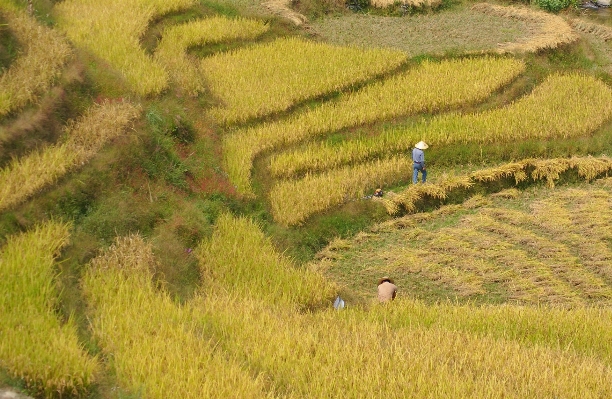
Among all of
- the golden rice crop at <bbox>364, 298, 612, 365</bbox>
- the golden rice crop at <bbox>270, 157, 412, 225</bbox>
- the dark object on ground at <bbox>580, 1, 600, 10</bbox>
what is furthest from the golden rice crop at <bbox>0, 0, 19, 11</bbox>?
the dark object on ground at <bbox>580, 1, 600, 10</bbox>

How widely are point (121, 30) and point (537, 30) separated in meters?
9.57

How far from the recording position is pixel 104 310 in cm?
786

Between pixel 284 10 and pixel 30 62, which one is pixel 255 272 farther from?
pixel 284 10

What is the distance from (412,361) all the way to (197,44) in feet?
31.4

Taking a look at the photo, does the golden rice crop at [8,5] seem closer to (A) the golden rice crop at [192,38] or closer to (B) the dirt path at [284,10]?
(A) the golden rice crop at [192,38]

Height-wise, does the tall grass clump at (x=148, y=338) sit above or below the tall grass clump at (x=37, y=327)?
below

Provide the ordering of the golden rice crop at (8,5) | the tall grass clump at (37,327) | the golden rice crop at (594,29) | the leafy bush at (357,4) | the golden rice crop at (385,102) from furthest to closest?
the leafy bush at (357,4), the golden rice crop at (594,29), the golden rice crop at (385,102), the golden rice crop at (8,5), the tall grass clump at (37,327)

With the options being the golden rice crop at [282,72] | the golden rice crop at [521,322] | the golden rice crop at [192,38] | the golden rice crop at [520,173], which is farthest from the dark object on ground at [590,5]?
the golden rice crop at [521,322]

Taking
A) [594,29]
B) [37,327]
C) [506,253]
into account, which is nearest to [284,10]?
[594,29]

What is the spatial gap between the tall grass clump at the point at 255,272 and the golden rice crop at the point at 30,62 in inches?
114

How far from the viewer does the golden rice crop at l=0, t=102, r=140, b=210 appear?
906 centimetres

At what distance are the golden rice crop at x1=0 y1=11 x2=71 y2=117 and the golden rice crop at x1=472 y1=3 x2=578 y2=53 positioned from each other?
910 cm

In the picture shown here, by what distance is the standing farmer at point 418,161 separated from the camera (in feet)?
40.3

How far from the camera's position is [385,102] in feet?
47.2
